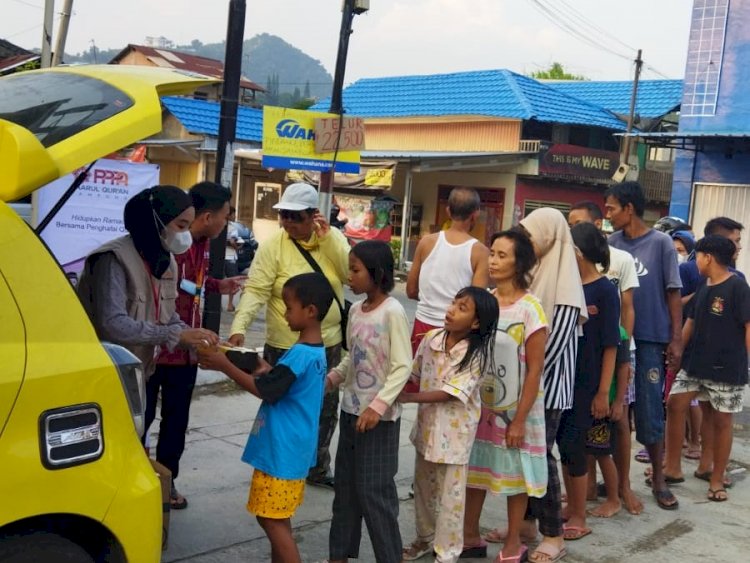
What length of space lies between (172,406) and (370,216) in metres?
18.8

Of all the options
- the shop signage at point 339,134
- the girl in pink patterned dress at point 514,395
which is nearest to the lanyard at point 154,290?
the girl in pink patterned dress at point 514,395

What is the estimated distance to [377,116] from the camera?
28.3 m

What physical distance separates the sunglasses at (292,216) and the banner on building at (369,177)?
16466 mm

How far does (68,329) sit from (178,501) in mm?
2458

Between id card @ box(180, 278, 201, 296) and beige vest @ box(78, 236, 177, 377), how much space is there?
471mm

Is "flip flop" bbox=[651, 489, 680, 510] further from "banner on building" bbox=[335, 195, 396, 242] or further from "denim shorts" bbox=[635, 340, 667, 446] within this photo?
"banner on building" bbox=[335, 195, 396, 242]

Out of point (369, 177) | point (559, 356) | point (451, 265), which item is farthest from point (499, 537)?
point (369, 177)

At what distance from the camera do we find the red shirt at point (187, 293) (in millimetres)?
4379

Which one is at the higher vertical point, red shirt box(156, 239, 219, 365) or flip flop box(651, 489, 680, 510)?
red shirt box(156, 239, 219, 365)

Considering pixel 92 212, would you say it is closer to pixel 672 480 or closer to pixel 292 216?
pixel 292 216

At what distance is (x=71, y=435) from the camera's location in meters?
2.42

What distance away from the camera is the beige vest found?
3688mm

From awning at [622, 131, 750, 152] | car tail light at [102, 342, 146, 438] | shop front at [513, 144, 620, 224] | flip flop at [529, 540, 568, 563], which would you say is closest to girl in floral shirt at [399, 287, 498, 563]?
flip flop at [529, 540, 568, 563]

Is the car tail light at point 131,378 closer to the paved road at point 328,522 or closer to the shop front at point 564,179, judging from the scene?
the paved road at point 328,522
